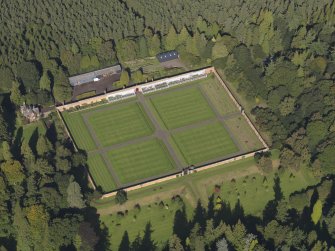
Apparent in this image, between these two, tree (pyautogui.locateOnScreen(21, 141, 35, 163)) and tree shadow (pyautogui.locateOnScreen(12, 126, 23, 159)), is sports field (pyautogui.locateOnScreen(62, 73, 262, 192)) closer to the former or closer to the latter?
tree shadow (pyautogui.locateOnScreen(12, 126, 23, 159))

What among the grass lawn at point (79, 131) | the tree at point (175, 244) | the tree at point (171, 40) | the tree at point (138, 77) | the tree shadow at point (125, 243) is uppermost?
the tree at point (171, 40)

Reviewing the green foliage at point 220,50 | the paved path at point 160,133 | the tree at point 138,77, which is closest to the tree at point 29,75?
the tree at point 138,77

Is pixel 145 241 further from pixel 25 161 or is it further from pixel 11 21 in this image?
pixel 11 21

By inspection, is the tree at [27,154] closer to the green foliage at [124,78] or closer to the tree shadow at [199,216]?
the green foliage at [124,78]

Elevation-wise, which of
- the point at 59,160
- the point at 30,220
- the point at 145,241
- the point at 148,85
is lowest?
the point at 145,241

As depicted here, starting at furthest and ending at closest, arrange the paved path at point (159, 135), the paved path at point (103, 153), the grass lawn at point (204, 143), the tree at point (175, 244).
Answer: the grass lawn at point (204, 143)
the paved path at point (159, 135)
the paved path at point (103, 153)
the tree at point (175, 244)

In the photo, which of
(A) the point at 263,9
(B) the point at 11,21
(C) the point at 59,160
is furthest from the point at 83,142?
(A) the point at 263,9

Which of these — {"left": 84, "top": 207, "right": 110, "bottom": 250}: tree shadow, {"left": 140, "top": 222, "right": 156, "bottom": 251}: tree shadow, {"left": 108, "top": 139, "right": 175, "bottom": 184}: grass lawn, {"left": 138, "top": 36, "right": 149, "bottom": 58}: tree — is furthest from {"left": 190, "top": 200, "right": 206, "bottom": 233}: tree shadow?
{"left": 138, "top": 36, "right": 149, "bottom": 58}: tree
